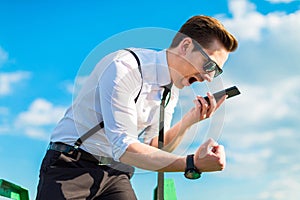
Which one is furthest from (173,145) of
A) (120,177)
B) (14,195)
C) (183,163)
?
(14,195)

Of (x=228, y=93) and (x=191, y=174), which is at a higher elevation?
(x=228, y=93)

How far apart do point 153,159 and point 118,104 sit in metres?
0.29

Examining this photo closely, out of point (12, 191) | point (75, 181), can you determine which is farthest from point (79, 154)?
point (12, 191)

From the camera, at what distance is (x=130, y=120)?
2262mm

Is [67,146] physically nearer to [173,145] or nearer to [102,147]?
[102,147]

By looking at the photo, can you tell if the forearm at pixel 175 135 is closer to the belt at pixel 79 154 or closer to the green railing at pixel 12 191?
the belt at pixel 79 154

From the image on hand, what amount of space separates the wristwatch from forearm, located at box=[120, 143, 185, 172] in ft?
0.07

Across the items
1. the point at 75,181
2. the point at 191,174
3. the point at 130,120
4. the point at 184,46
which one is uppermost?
the point at 184,46

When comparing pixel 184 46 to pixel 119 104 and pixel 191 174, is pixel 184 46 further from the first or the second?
pixel 191 174

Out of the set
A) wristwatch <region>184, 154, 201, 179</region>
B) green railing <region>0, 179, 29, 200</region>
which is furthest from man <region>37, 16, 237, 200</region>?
green railing <region>0, 179, 29, 200</region>

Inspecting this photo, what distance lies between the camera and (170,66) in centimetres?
240

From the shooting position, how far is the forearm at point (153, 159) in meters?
2.15

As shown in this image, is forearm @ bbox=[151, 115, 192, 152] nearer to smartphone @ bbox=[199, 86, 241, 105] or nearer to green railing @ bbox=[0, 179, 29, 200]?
smartphone @ bbox=[199, 86, 241, 105]

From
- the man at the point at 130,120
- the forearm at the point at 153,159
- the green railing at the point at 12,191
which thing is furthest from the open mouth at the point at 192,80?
the green railing at the point at 12,191
